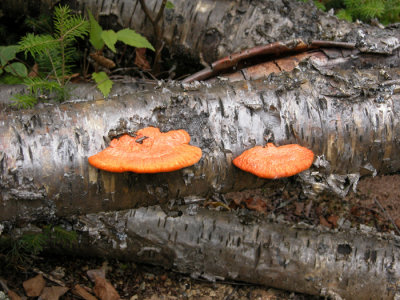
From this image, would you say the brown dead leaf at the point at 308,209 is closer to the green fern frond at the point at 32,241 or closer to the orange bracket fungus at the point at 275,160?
the orange bracket fungus at the point at 275,160

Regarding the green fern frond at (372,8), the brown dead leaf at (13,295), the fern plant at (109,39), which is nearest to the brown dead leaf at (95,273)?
the brown dead leaf at (13,295)

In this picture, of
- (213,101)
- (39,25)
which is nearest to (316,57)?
(213,101)

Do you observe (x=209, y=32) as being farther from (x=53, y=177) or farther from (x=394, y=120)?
(x=53, y=177)

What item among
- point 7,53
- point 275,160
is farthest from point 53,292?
point 275,160

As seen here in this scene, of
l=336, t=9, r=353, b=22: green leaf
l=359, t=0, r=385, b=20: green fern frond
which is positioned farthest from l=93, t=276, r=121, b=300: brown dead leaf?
l=359, t=0, r=385, b=20: green fern frond

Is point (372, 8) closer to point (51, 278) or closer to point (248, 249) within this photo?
point (248, 249)

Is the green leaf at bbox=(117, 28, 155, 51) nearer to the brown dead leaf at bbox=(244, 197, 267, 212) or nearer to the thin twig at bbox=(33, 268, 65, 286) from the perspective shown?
the brown dead leaf at bbox=(244, 197, 267, 212)

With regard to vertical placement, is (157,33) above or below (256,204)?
above
